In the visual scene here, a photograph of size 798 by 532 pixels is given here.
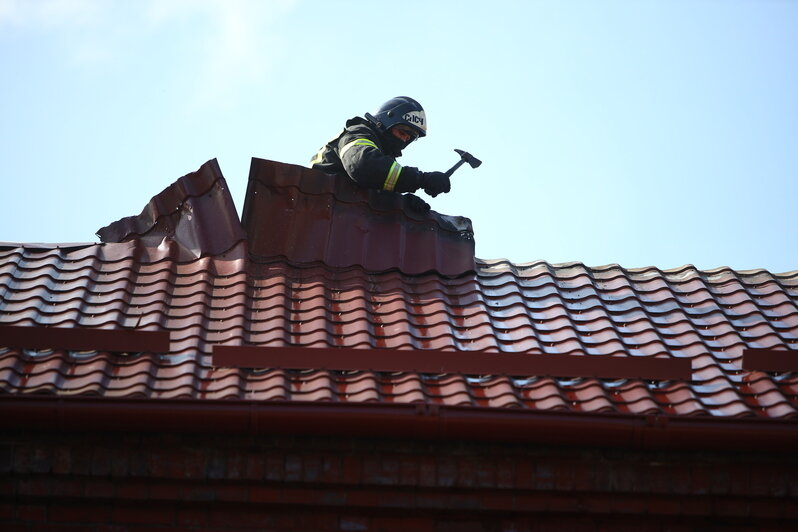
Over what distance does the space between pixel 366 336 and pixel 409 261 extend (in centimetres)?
122

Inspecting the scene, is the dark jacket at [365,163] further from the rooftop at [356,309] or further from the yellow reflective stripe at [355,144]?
the rooftop at [356,309]

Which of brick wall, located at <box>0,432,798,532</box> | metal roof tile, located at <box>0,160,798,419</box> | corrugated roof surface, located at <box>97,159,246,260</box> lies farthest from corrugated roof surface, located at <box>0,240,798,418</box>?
brick wall, located at <box>0,432,798,532</box>

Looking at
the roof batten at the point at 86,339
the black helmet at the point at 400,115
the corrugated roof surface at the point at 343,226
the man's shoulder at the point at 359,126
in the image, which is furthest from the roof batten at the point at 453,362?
the black helmet at the point at 400,115

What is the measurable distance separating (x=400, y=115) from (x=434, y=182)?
0.72 meters

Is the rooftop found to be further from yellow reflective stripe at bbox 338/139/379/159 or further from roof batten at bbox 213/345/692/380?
yellow reflective stripe at bbox 338/139/379/159

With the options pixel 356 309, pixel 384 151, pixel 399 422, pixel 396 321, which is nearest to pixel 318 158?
pixel 384 151

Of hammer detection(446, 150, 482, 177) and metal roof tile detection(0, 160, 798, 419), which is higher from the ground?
hammer detection(446, 150, 482, 177)

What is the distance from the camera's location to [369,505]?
18.5ft

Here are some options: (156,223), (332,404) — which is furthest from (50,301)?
(332,404)

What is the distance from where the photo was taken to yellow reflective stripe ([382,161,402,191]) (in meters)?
7.74

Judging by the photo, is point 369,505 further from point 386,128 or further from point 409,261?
point 386,128

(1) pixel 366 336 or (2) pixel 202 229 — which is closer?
(1) pixel 366 336

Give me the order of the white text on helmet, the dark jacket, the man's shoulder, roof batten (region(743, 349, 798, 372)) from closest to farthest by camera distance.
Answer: roof batten (region(743, 349, 798, 372)) → the dark jacket → the man's shoulder → the white text on helmet

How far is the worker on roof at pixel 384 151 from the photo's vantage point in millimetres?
7742
